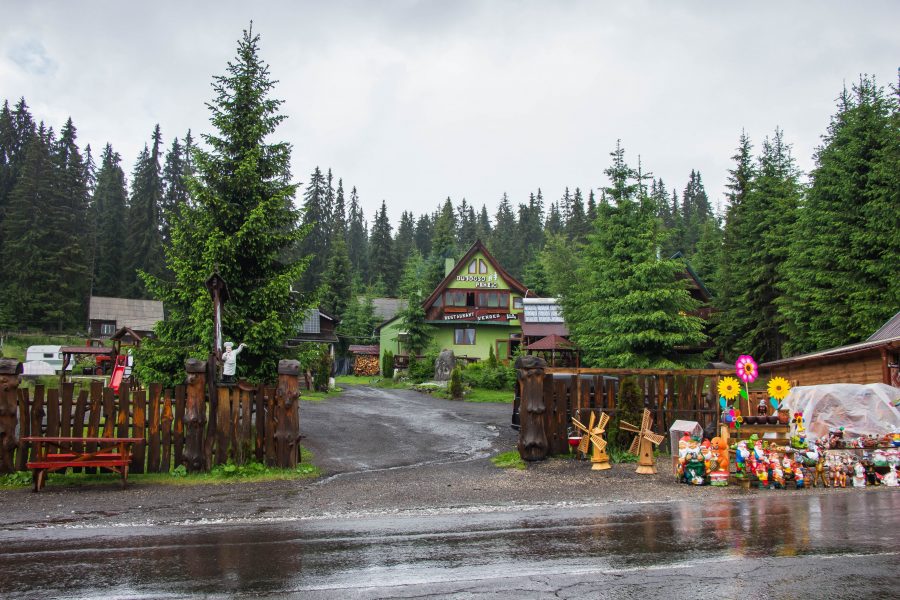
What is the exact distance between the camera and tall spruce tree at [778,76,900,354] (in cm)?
2589

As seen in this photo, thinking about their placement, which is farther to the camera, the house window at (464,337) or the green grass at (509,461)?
the house window at (464,337)

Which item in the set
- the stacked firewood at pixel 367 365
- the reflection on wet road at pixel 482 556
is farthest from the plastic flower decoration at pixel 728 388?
the stacked firewood at pixel 367 365

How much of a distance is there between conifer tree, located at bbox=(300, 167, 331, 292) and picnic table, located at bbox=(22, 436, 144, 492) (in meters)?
78.7

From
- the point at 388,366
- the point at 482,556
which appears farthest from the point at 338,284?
the point at 482,556

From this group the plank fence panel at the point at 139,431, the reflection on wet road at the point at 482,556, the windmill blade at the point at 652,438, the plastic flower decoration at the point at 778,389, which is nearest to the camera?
the reflection on wet road at the point at 482,556

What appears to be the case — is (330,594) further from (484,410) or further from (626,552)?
(484,410)

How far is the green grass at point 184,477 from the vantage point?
11.0m

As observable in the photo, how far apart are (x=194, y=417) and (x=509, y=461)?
6512 mm

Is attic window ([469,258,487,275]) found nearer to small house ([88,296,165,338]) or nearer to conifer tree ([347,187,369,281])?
small house ([88,296,165,338])

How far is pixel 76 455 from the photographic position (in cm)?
1054

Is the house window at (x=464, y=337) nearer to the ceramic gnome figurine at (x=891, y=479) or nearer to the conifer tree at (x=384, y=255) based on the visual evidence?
the ceramic gnome figurine at (x=891, y=479)

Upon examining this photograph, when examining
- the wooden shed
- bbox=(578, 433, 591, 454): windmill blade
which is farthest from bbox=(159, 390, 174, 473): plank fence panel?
the wooden shed

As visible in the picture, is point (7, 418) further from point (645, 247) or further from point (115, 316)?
point (115, 316)

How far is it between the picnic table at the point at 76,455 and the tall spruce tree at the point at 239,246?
357 centimetres
